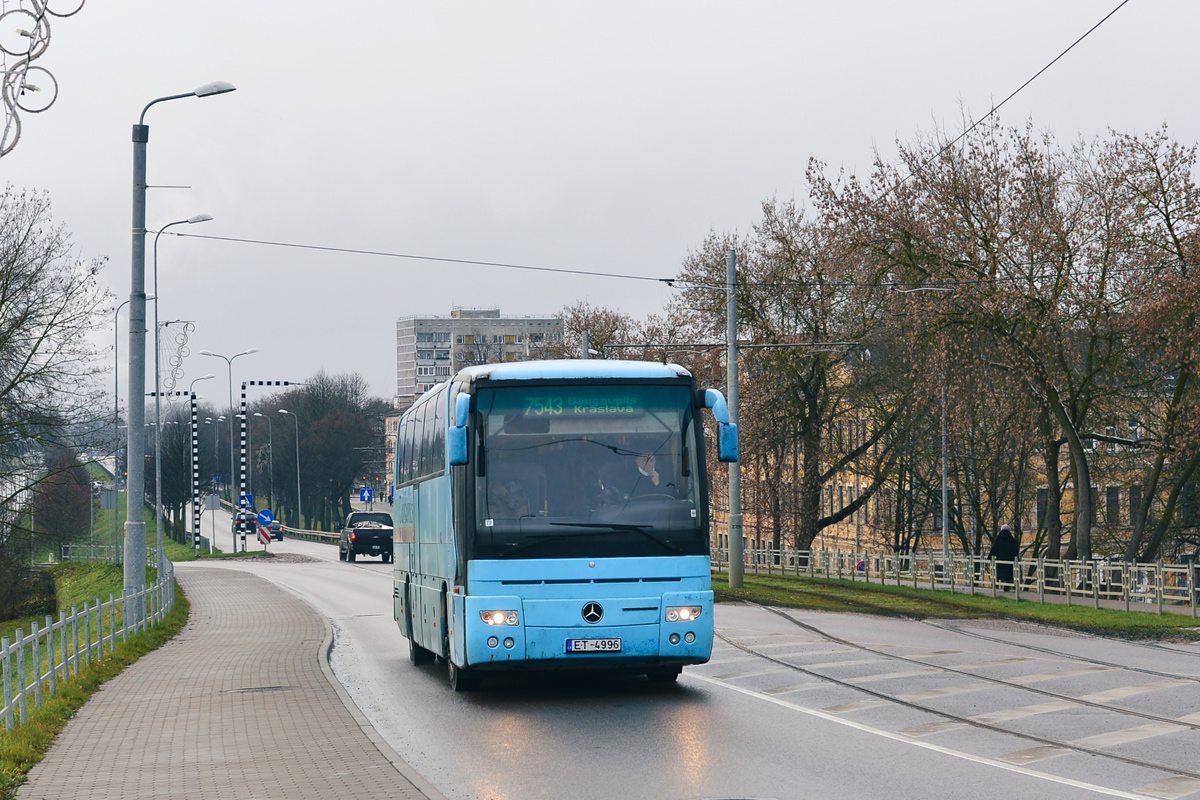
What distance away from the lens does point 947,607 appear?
2742 centimetres

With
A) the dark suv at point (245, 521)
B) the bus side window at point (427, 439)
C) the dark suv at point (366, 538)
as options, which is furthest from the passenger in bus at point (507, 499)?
the dark suv at point (245, 521)

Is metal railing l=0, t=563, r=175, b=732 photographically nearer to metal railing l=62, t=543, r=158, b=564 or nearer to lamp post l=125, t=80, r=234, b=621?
lamp post l=125, t=80, r=234, b=621

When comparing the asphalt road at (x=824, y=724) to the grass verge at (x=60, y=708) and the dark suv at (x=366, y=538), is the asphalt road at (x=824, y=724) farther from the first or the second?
the dark suv at (x=366, y=538)

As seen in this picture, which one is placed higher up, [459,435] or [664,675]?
[459,435]

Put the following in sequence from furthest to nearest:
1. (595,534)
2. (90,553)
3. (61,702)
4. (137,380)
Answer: (90,553), (137,380), (61,702), (595,534)

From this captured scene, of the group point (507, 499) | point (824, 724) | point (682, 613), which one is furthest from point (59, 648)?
point (824, 724)

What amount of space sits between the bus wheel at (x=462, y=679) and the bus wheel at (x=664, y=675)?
5.78 ft

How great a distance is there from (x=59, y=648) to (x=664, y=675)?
7.11m

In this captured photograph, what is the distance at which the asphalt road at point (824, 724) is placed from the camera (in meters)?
8.77

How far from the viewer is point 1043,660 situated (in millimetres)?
16453

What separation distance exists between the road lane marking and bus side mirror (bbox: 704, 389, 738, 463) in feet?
7.30

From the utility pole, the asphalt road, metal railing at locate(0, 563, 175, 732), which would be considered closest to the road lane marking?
the asphalt road

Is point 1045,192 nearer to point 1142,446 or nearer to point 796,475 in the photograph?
point 1142,446

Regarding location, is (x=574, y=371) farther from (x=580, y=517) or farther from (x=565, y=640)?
(x=565, y=640)
